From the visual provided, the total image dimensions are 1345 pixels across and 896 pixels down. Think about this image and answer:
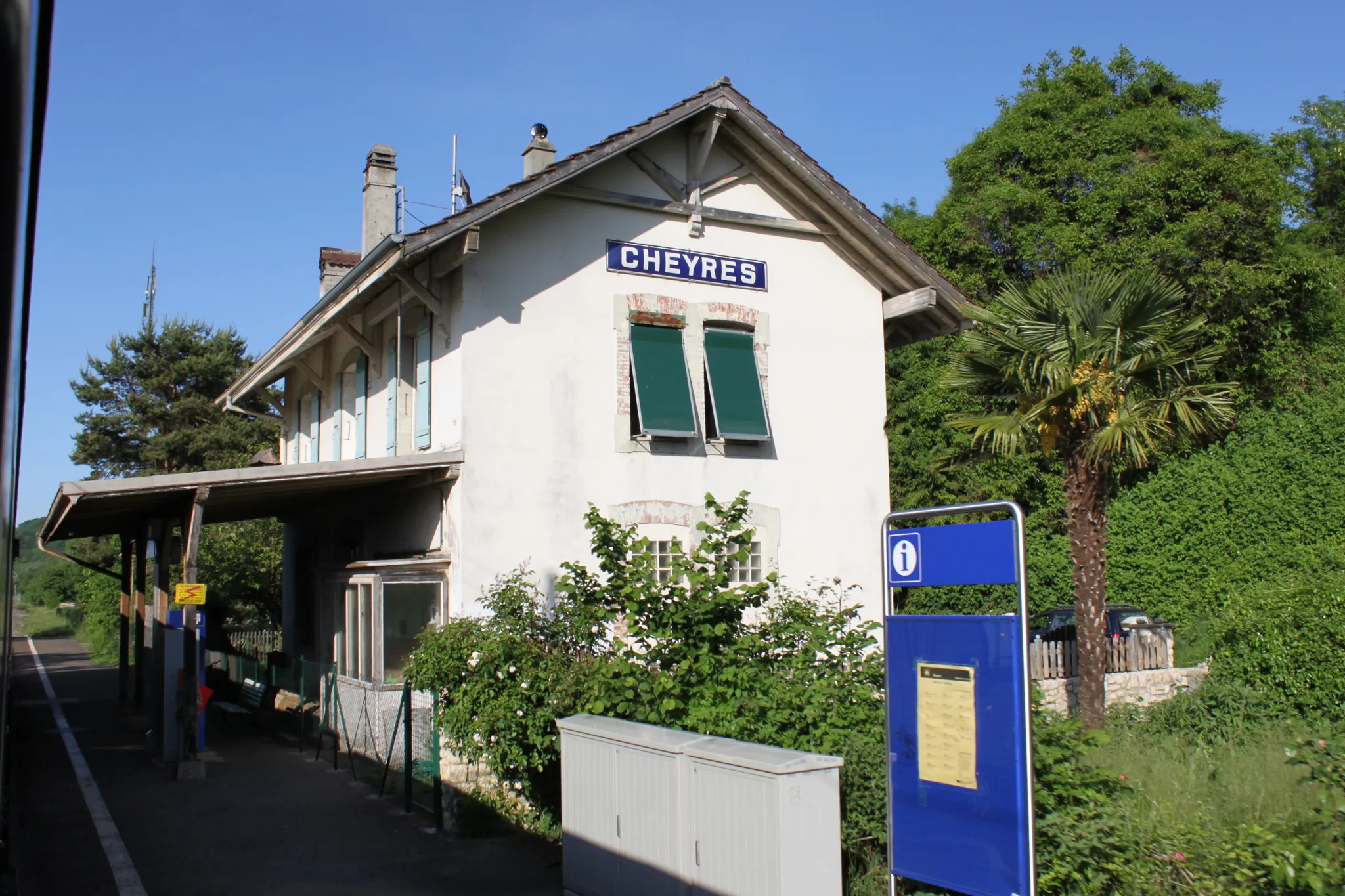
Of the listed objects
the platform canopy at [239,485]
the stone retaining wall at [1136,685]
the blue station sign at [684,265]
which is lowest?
the stone retaining wall at [1136,685]

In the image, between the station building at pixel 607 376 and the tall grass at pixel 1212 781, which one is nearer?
the tall grass at pixel 1212 781

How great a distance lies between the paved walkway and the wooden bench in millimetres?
2871

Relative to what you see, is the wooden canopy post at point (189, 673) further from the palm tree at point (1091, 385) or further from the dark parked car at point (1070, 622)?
the dark parked car at point (1070, 622)

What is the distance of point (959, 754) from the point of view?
5938 mm

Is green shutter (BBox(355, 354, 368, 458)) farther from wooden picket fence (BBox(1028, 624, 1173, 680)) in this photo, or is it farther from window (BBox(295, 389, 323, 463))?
Result: wooden picket fence (BBox(1028, 624, 1173, 680))

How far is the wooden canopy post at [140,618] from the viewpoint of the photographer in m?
17.3

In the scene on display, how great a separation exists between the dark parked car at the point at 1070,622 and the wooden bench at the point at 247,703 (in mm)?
12721

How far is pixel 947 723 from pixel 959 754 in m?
0.17

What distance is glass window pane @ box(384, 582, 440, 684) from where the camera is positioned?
1212 cm

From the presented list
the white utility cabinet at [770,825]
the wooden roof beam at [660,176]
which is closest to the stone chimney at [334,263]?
the wooden roof beam at [660,176]

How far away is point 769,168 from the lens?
14.5m

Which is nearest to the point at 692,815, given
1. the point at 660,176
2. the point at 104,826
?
the point at 104,826

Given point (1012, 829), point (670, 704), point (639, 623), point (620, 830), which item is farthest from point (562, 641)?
point (1012, 829)

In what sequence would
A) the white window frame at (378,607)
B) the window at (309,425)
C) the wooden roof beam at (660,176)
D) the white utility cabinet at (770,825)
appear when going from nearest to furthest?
1. the white utility cabinet at (770,825)
2. the white window frame at (378,607)
3. the wooden roof beam at (660,176)
4. the window at (309,425)
